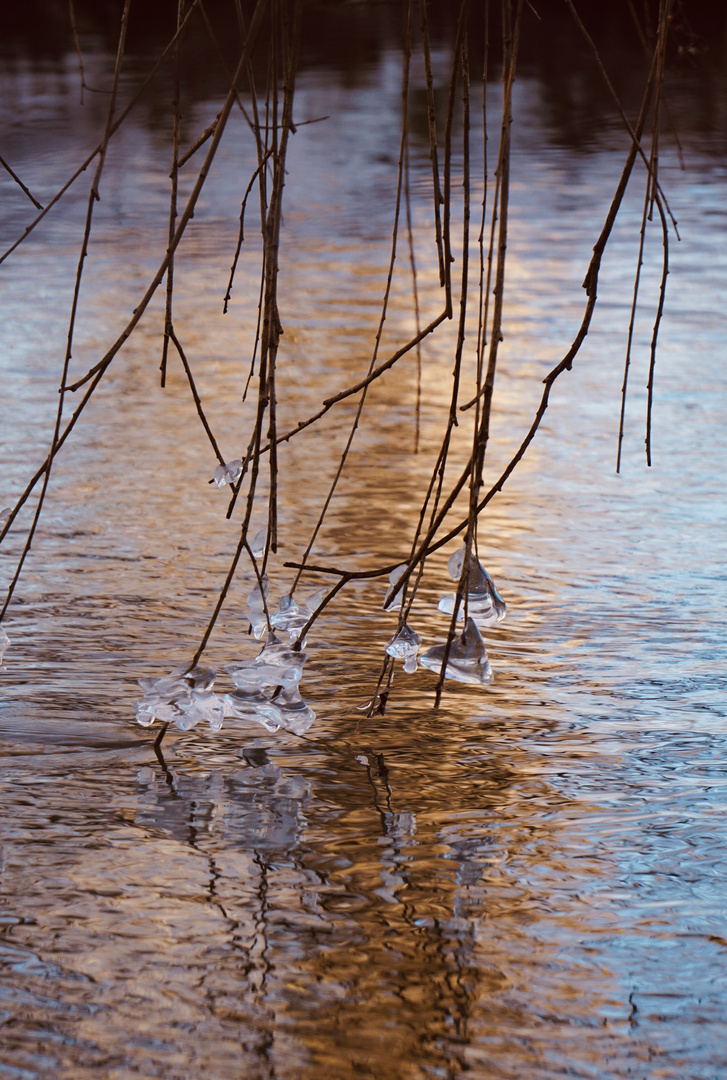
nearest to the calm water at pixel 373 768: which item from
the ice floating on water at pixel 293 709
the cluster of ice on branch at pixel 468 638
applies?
the ice floating on water at pixel 293 709

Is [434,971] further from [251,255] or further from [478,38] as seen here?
[478,38]

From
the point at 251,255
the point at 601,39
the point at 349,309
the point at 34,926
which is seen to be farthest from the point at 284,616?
the point at 601,39

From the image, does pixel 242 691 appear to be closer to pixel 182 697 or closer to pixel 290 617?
pixel 182 697

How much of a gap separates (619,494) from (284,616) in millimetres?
1148

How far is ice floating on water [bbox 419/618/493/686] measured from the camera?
116cm

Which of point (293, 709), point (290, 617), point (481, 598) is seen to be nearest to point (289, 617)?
point (290, 617)

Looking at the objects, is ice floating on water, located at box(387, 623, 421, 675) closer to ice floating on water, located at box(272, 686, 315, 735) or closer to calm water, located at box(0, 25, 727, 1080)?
ice floating on water, located at box(272, 686, 315, 735)

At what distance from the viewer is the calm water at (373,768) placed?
1.15m

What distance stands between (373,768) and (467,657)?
446 millimetres

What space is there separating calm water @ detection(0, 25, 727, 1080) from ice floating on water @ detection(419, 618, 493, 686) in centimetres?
24

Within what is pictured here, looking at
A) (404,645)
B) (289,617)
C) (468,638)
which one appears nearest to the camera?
(468,638)

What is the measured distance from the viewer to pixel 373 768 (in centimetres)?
158

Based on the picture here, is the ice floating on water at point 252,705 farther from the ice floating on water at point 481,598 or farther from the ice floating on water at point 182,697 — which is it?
the ice floating on water at point 481,598

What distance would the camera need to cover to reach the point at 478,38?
1191cm
